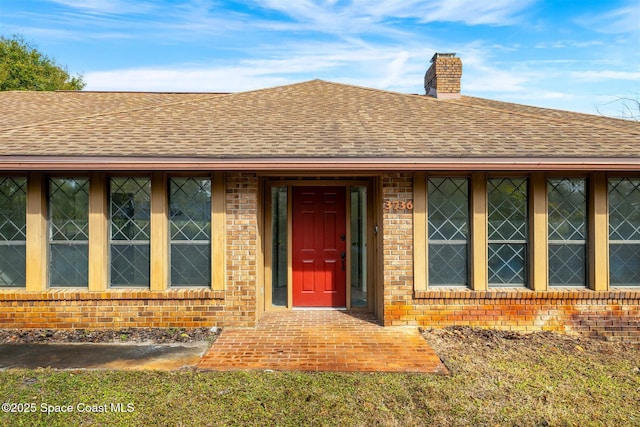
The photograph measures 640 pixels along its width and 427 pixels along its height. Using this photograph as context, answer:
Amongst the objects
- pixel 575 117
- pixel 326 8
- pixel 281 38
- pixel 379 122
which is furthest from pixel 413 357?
pixel 281 38

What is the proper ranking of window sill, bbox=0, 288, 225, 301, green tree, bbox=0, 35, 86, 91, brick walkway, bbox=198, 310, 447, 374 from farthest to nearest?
green tree, bbox=0, 35, 86, 91 < window sill, bbox=0, 288, 225, 301 < brick walkway, bbox=198, 310, 447, 374

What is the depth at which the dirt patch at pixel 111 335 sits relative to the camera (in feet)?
16.4

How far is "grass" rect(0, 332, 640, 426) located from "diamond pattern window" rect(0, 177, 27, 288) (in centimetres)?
208

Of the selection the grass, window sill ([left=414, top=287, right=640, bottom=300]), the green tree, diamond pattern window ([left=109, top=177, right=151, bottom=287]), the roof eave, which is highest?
the green tree

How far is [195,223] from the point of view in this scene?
5.43 m

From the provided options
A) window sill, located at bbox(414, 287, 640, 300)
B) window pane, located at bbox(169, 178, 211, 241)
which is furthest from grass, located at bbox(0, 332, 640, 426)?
window pane, located at bbox(169, 178, 211, 241)

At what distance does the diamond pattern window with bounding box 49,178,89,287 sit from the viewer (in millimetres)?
5359

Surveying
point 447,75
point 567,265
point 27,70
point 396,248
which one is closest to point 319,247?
point 396,248

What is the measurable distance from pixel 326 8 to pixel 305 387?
10039mm

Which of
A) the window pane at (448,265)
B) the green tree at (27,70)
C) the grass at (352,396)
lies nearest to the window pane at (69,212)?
the grass at (352,396)

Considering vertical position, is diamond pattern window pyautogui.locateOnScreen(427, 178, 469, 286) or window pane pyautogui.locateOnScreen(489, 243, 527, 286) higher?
diamond pattern window pyautogui.locateOnScreen(427, 178, 469, 286)

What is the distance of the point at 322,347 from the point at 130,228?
3.25 metres

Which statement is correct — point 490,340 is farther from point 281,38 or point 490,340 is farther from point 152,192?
point 281,38

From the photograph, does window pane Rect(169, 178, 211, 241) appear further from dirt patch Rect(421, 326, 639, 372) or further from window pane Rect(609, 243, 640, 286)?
window pane Rect(609, 243, 640, 286)
